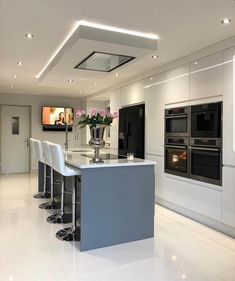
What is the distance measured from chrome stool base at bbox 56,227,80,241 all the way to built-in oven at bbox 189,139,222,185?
6.01ft

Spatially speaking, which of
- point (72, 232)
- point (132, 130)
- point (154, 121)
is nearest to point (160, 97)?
point (154, 121)

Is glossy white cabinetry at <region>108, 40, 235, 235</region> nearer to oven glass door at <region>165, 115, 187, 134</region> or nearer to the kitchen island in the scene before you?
oven glass door at <region>165, 115, 187, 134</region>

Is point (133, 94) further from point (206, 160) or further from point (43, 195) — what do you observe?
point (43, 195)

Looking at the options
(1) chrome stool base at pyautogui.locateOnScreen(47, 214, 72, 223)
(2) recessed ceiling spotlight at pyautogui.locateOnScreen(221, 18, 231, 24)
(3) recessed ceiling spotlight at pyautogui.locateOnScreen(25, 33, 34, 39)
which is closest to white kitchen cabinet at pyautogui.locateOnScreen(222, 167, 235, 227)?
(2) recessed ceiling spotlight at pyautogui.locateOnScreen(221, 18, 231, 24)

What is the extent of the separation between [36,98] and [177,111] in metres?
5.37

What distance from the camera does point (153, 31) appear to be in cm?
312

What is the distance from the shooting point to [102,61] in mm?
3875

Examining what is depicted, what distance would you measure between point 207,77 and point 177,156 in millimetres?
1293

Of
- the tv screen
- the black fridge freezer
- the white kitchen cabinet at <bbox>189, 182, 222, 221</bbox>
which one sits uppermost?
the tv screen

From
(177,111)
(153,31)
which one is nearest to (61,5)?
(153,31)

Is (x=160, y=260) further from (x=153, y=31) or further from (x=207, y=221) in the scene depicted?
(x=153, y=31)

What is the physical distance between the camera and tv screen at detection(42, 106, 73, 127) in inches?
323

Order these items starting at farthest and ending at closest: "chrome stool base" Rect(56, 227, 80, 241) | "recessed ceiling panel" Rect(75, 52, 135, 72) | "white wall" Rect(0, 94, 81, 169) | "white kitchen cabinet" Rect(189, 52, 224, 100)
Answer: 1. "white wall" Rect(0, 94, 81, 169)
2. "recessed ceiling panel" Rect(75, 52, 135, 72)
3. "white kitchen cabinet" Rect(189, 52, 224, 100)
4. "chrome stool base" Rect(56, 227, 80, 241)

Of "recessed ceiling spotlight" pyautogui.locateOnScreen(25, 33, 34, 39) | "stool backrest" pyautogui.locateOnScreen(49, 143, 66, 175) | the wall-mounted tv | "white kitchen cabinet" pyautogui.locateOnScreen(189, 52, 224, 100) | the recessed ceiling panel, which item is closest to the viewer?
"stool backrest" pyautogui.locateOnScreen(49, 143, 66, 175)
